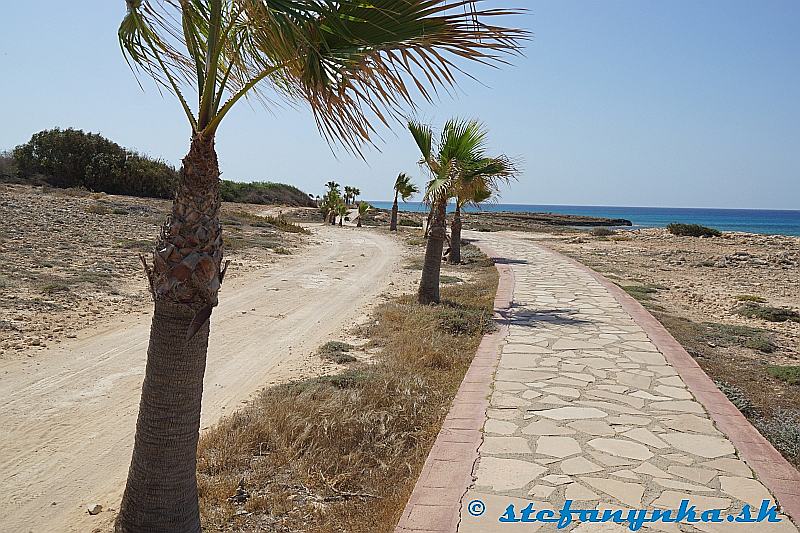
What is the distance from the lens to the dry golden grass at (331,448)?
416cm

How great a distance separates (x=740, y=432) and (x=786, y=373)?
2.85 meters

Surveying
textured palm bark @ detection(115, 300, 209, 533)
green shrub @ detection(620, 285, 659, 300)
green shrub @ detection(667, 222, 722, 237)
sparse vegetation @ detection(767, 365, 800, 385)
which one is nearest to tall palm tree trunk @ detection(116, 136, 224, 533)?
textured palm bark @ detection(115, 300, 209, 533)

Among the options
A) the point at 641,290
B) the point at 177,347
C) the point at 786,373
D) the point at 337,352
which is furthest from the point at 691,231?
the point at 177,347

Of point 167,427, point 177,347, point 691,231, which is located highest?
point 691,231

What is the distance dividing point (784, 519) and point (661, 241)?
3017 cm

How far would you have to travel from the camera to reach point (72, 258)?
13.6m

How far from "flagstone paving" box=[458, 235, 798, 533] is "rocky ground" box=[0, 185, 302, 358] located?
5445 millimetres

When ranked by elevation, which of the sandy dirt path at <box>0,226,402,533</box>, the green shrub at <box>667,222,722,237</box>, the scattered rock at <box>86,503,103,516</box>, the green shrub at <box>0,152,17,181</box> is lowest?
the scattered rock at <box>86,503,103,516</box>

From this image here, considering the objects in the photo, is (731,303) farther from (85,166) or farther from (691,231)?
(85,166)

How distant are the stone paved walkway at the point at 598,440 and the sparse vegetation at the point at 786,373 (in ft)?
4.20

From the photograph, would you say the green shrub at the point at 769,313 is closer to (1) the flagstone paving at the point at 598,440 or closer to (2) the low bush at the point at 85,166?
(1) the flagstone paving at the point at 598,440

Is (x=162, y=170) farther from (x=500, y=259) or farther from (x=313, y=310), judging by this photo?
→ (x=313, y=310)

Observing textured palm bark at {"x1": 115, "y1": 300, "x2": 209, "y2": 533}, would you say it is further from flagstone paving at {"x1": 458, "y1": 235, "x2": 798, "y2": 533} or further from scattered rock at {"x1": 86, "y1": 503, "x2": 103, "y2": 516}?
flagstone paving at {"x1": 458, "y1": 235, "x2": 798, "y2": 533}

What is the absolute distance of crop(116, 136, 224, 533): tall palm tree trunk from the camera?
10.2 ft
